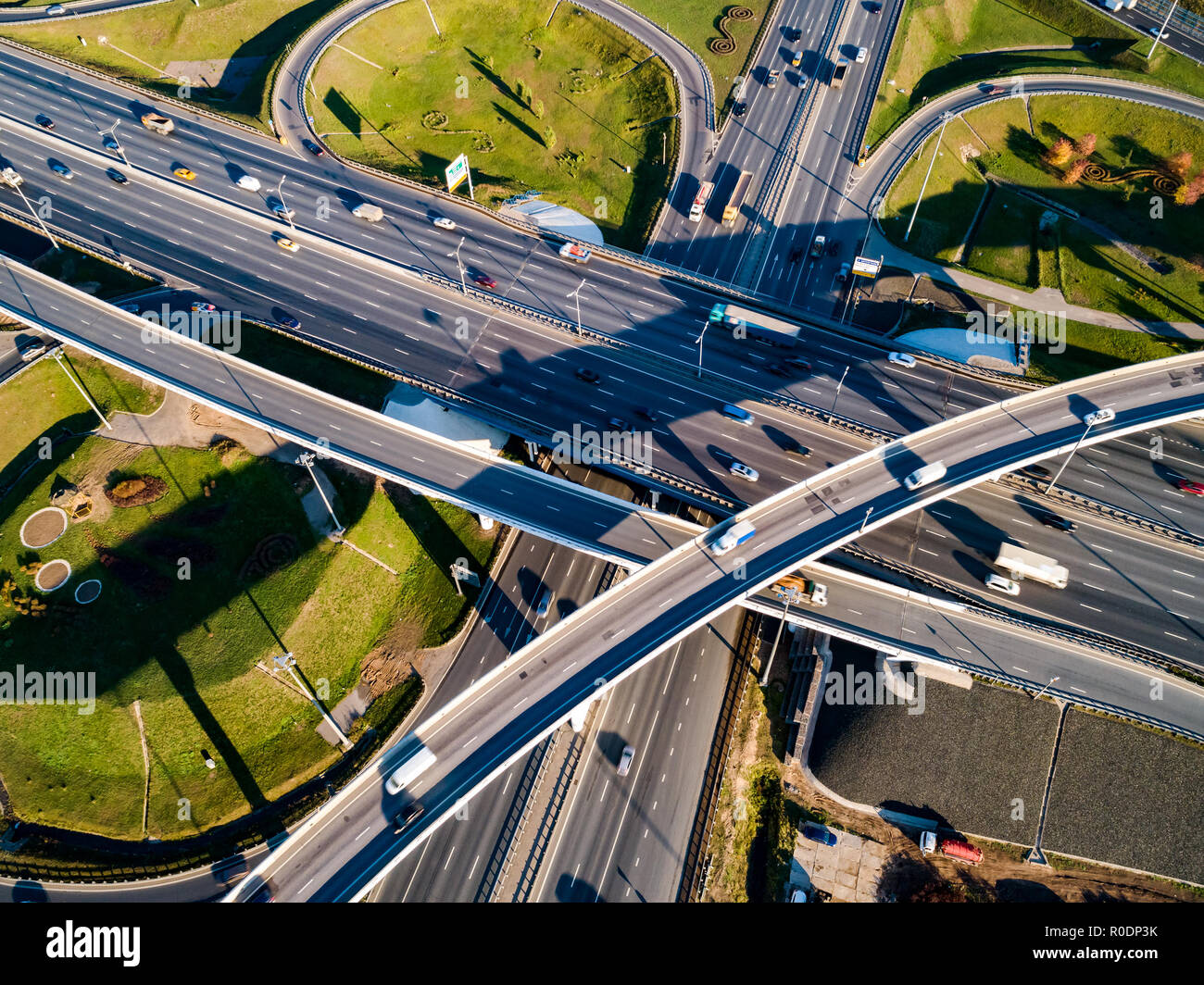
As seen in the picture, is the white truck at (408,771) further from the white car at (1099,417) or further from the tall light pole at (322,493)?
the white car at (1099,417)

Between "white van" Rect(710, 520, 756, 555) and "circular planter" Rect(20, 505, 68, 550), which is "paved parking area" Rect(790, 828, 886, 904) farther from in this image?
"circular planter" Rect(20, 505, 68, 550)

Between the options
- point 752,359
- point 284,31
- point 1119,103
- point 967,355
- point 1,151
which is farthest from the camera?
point 284,31

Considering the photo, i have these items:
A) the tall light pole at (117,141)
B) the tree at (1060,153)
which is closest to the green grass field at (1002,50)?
the tree at (1060,153)

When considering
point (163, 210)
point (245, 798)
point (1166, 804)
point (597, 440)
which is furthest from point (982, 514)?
point (163, 210)

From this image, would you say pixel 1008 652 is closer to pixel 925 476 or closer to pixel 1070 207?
pixel 925 476

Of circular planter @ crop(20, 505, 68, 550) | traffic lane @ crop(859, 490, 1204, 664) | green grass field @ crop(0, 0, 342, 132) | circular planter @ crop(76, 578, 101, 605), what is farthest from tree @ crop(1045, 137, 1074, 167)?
circular planter @ crop(20, 505, 68, 550)


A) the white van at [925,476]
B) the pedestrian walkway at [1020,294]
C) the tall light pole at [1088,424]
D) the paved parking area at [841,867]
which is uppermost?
the pedestrian walkway at [1020,294]

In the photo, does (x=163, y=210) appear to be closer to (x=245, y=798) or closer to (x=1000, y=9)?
(x=245, y=798)
